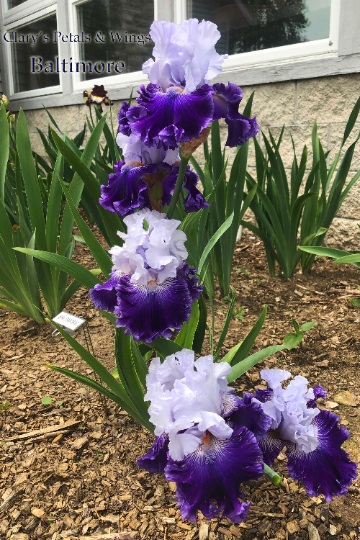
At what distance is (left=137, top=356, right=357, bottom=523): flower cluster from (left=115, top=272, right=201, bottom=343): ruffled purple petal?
63 millimetres

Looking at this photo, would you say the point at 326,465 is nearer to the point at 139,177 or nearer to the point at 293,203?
the point at 139,177

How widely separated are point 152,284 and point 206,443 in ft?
1.02

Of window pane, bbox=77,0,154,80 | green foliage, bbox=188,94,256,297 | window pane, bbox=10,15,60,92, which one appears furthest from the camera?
window pane, bbox=10,15,60,92

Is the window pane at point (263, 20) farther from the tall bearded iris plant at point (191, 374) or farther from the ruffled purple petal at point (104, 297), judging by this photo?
the ruffled purple petal at point (104, 297)

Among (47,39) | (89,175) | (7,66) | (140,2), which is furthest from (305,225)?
(7,66)

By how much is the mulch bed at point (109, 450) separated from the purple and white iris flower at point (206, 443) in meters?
0.35

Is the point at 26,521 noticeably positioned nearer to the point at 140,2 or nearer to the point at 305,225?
the point at 305,225

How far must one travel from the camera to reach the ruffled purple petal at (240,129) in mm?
902

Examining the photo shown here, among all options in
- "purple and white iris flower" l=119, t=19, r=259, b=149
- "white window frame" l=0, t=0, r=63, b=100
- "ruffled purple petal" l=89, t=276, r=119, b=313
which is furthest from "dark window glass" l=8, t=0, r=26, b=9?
"ruffled purple petal" l=89, t=276, r=119, b=313

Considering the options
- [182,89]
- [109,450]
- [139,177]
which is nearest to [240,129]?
[182,89]

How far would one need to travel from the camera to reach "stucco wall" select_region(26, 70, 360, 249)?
2740 millimetres

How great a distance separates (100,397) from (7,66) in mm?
6089

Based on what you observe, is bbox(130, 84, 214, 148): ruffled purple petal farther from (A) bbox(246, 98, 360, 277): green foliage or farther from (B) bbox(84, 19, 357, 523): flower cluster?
(A) bbox(246, 98, 360, 277): green foliage

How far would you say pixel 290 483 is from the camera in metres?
1.07
